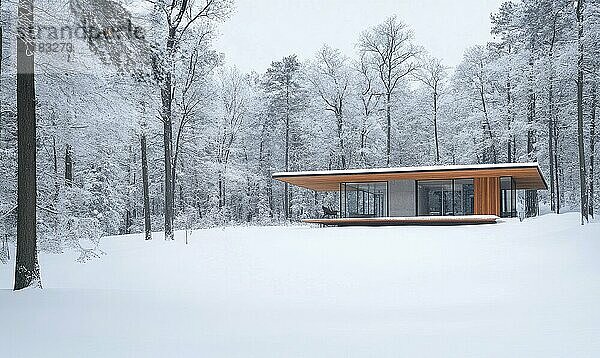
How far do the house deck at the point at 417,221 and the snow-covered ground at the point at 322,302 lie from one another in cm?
599

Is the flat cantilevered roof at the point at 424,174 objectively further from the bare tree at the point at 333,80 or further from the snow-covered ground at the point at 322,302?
the bare tree at the point at 333,80

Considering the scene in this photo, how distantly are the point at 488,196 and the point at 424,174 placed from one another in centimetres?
263

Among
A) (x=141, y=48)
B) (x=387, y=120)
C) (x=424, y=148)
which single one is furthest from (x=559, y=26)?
(x=141, y=48)

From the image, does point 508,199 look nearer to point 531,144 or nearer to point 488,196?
point 488,196

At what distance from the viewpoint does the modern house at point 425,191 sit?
22766 mm

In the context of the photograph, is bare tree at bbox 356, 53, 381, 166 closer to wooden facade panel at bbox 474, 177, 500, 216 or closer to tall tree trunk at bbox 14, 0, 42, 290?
wooden facade panel at bbox 474, 177, 500, 216

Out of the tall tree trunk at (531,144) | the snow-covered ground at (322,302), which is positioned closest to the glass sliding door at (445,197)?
the tall tree trunk at (531,144)

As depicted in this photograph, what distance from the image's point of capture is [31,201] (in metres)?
9.22

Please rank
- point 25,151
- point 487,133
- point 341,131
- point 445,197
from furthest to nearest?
1. point 341,131
2. point 487,133
3. point 445,197
4. point 25,151

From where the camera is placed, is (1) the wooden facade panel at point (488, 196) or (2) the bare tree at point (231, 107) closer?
(1) the wooden facade panel at point (488, 196)

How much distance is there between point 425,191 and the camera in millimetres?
25516

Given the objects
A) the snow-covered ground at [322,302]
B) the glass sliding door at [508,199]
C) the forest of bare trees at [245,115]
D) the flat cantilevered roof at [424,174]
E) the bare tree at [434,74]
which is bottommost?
the snow-covered ground at [322,302]

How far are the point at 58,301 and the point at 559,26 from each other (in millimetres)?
25577

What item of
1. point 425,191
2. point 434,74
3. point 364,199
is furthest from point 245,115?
point 425,191
